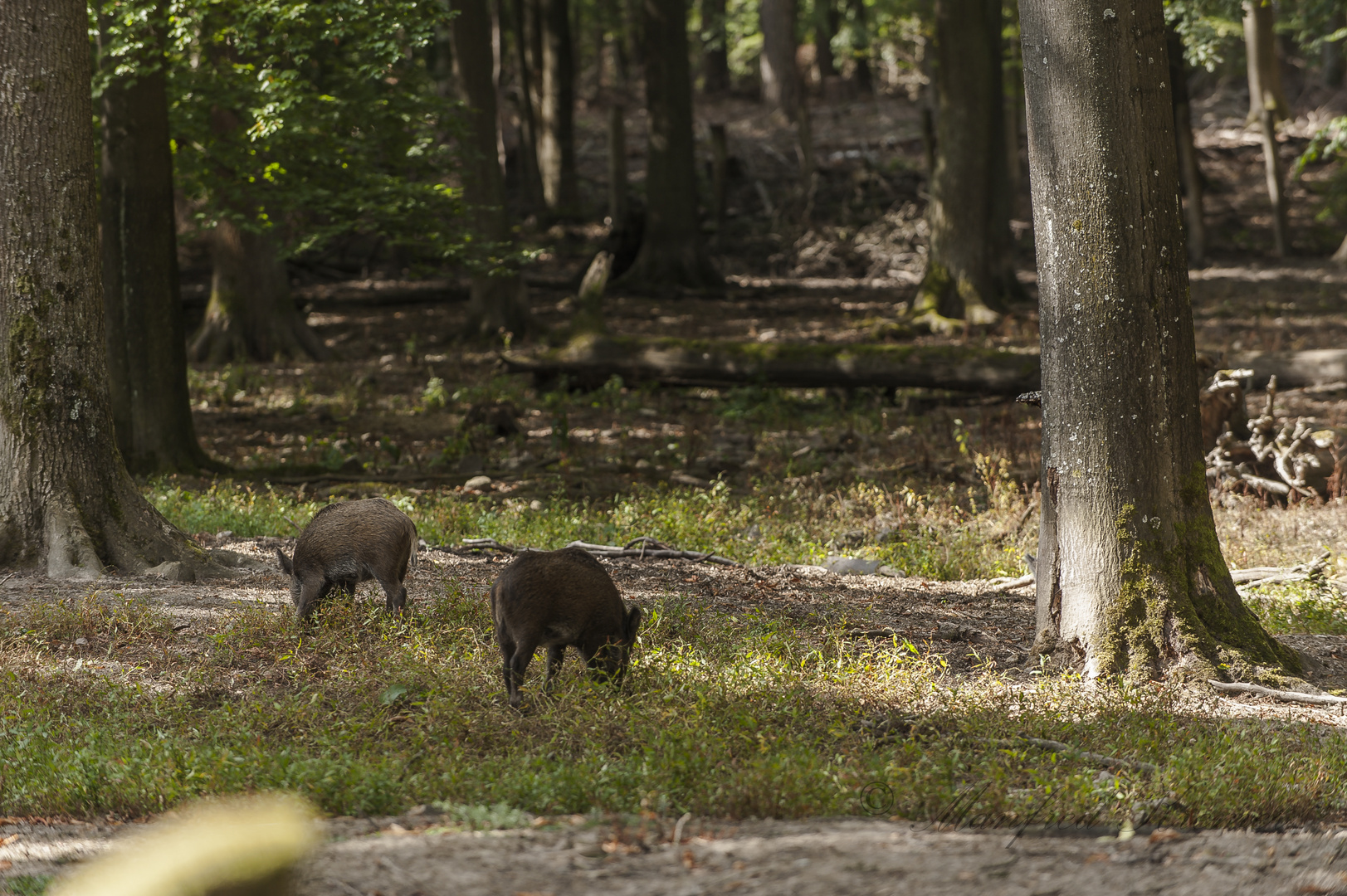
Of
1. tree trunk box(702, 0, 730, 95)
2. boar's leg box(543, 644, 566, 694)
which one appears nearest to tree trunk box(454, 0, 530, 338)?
→ boar's leg box(543, 644, 566, 694)

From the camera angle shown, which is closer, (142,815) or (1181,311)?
(142,815)

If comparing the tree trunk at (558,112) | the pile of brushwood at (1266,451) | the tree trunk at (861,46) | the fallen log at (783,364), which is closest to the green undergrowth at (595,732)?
the pile of brushwood at (1266,451)

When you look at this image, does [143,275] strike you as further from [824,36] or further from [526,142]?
[824,36]

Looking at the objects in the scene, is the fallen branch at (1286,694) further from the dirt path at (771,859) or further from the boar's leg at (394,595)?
the boar's leg at (394,595)

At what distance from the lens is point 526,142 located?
29.2 m

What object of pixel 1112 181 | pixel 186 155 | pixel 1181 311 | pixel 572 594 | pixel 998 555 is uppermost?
pixel 186 155

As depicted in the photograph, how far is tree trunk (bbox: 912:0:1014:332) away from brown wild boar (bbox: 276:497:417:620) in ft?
45.1

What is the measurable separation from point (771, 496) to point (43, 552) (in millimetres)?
6075

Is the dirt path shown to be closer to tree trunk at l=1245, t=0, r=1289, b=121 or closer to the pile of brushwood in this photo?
the pile of brushwood

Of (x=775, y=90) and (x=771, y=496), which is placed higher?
(x=775, y=90)

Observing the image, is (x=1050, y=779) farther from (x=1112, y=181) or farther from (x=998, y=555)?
(x=998, y=555)

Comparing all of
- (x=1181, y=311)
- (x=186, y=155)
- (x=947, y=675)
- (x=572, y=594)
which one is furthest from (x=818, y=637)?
(x=186, y=155)

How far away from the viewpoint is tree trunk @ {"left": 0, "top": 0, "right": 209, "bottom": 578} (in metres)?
7.22

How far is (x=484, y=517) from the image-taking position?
9.60 metres
